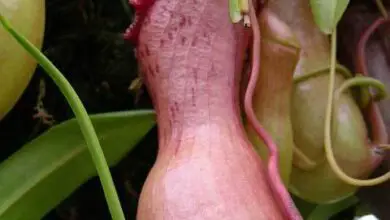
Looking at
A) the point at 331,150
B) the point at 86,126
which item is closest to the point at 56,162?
the point at 86,126

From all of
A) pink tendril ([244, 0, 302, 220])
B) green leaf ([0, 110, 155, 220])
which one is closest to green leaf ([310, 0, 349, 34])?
pink tendril ([244, 0, 302, 220])

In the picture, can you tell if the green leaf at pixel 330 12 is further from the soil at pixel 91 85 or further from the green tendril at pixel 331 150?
the soil at pixel 91 85

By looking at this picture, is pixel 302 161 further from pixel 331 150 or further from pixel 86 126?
pixel 86 126

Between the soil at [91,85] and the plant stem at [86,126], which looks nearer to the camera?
the plant stem at [86,126]

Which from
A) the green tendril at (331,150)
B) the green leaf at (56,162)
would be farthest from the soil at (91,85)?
the green tendril at (331,150)

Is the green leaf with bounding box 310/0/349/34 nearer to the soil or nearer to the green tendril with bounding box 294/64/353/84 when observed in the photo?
the green tendril with bounding box 294/64/353/84

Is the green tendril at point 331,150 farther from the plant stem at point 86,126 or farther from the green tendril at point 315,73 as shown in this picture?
the plant stem at point 86,126

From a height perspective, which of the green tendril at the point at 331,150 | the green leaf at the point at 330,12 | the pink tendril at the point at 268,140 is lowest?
the green tendril at the point at 331,150

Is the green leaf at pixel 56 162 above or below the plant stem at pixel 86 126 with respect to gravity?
below
